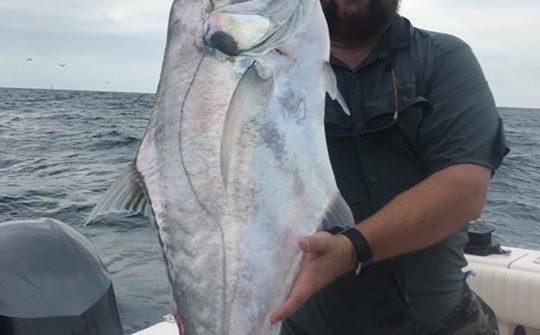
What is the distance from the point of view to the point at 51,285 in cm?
276

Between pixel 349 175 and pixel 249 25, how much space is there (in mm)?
874

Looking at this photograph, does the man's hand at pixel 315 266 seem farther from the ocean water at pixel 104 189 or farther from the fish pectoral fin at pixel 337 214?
the ocean water at pixel 104 189

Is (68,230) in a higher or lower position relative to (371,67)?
lower

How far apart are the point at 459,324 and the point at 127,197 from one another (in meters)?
1.40

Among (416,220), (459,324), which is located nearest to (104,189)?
(459,324)

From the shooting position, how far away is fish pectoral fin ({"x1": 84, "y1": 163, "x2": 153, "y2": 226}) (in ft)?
5.87

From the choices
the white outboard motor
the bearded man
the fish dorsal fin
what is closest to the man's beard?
the bearded man

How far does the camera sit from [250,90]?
65.5 inches

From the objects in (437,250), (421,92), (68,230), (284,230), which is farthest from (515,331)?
(284,230)

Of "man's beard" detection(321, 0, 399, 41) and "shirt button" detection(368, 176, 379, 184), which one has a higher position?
"man's beard" detection(321, 0, 399, 41)

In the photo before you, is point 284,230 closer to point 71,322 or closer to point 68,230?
point 71,322

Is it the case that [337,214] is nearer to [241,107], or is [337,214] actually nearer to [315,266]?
[315,266]

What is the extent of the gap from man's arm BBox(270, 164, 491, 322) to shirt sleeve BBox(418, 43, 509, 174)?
2.6 inches

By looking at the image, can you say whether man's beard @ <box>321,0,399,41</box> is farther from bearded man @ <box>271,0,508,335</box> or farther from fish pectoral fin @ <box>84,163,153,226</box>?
fish pectoral fin @ <box>84,163,153,226</box>
